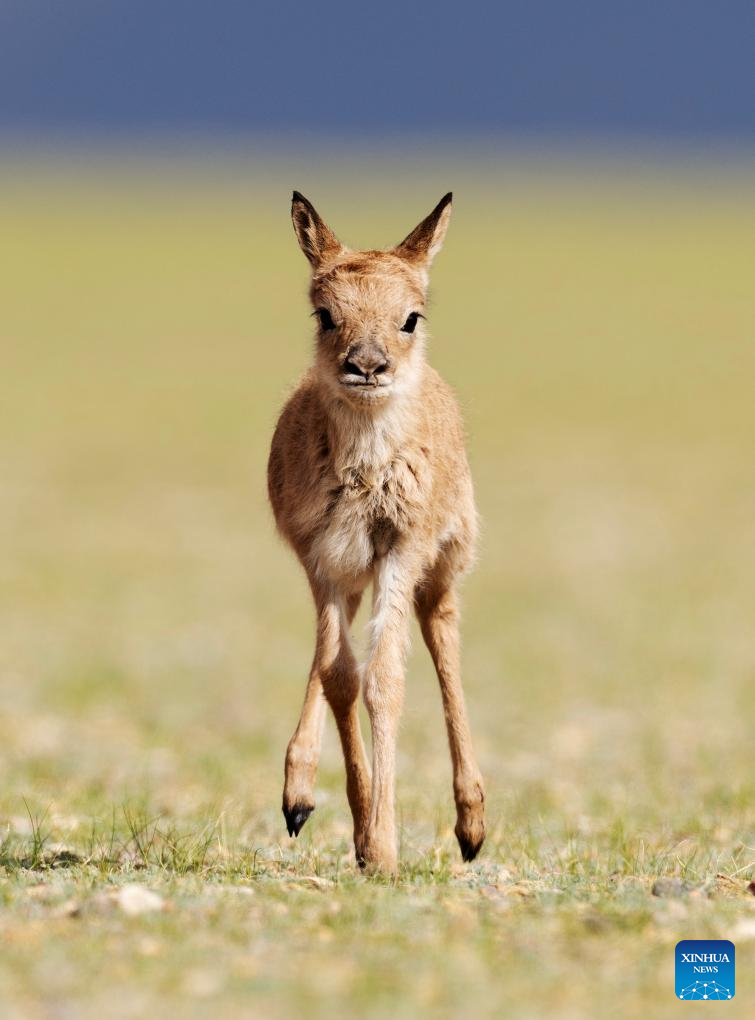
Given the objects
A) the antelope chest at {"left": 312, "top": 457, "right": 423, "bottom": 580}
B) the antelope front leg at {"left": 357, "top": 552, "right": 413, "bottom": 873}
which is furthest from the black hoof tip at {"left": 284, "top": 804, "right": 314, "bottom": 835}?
the antelope chest at {"left": 312, "top": 457, "right": 423, "bottom": 580}

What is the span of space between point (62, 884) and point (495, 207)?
99.8m

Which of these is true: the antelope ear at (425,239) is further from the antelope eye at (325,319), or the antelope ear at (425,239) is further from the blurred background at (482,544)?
the blurred background at (482,544)

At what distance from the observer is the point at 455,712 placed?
9.28 metres

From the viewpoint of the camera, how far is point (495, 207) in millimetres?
105312

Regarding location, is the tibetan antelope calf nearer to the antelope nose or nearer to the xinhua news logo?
the antelope nose

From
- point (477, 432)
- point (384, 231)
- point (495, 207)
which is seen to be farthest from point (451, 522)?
point (495, 207)

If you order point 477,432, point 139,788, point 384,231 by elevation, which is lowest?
point 139,788

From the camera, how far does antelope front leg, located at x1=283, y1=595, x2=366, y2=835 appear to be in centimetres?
877

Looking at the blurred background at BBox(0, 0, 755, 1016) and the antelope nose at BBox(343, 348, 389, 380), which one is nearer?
the antelope nose at BBox(343, 348, 389, 380)

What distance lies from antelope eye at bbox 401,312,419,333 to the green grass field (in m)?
2.08

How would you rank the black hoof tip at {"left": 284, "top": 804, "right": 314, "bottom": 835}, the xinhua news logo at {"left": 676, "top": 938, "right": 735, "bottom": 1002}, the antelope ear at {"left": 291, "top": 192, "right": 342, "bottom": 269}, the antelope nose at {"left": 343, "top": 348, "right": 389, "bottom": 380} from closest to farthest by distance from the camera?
1. the xinhua news logo at {"left": 676, "top": 938, "right": 735, "bottom": 1002}
2. the antelope nose at {"left": 343, "top": 348, "right": 389, "bottom": 380}
3. the black hoof tip at {"left": 284, "top": 804, "right": 314, "bottom": 835}
4. the antelope ear at {"left": 291, "top": 192, "right": 342, "bottom": 269}

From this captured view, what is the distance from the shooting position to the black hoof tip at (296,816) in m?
8.75

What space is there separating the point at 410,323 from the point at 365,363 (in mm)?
534

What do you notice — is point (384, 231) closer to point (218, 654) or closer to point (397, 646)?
point (218, 654)
